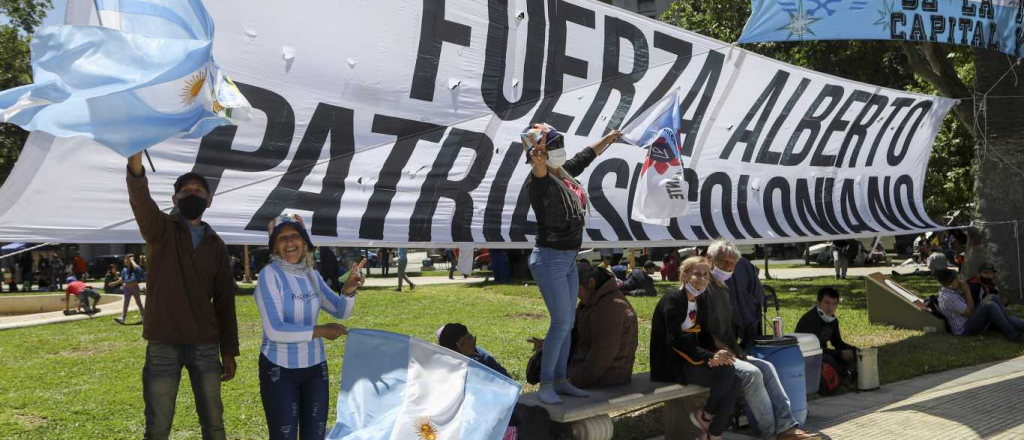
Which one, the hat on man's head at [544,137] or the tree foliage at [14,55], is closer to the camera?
the hat on man's head at [544,137]

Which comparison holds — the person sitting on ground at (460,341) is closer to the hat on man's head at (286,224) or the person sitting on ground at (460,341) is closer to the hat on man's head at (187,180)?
the hat on man's head at (286,224)

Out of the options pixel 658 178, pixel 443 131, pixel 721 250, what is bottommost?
pixel 721 250

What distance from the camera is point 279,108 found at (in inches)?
189

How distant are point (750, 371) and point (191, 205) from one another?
4.16m

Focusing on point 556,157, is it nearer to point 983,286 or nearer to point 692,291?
point 692,291

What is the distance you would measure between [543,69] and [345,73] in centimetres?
186

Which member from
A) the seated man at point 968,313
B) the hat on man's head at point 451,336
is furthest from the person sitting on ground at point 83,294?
the seated man at point 968,313

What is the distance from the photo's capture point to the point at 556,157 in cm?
507

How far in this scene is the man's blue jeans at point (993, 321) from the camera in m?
10.9

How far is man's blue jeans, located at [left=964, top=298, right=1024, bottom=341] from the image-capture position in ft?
35.8

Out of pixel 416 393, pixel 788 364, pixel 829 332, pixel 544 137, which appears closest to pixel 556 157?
pixel 544 137

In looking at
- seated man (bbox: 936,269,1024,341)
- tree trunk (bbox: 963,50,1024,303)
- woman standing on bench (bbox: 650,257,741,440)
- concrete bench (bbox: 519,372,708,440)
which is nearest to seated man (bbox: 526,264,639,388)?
concrete bench (bbox: 519,372,708,440)

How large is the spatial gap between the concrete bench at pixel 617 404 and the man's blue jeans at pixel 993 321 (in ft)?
22.3

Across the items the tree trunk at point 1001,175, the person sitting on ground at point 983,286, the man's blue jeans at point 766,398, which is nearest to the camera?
the man's blue jeans at point 766,398
